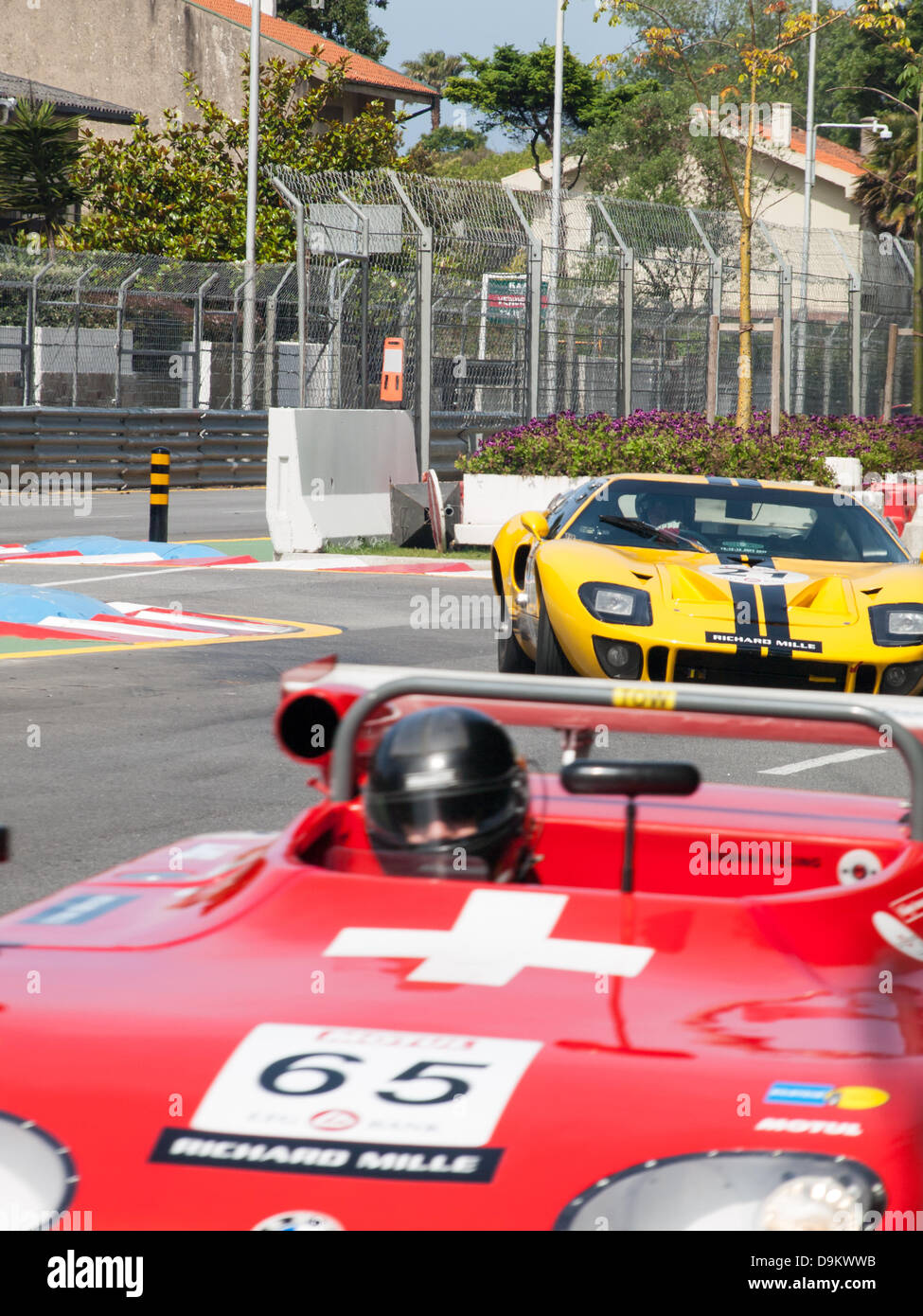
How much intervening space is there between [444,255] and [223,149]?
21.5 metres

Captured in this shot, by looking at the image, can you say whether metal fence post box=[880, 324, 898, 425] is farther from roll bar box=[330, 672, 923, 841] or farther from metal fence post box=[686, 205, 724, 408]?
roll bar box=[330, 672, 923, 841]

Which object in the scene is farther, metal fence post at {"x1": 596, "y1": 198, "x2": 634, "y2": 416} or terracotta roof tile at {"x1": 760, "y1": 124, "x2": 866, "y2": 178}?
terracotta roof tile at {"x1": 760, "y1": 124, "x2": 866, "y2": 178}

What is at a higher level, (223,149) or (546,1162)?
(223,149)

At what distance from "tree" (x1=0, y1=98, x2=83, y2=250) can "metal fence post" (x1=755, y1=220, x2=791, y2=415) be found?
16483 mm

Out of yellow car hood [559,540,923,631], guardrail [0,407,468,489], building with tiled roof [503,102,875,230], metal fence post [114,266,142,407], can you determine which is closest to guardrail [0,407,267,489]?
guardrail [0,407,468,489]

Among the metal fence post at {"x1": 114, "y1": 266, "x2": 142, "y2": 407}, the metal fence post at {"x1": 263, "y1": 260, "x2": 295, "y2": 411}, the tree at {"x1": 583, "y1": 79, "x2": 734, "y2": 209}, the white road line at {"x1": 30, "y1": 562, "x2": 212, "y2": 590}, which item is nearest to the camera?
the white road line at {"x1": 30, "y1": 562, "x2": 212, "y2": 590}

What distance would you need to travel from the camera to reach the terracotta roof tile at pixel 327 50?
53.9 metres

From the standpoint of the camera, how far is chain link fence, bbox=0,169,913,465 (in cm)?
2058

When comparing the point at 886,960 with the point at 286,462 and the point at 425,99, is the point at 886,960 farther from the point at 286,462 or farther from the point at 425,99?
the point at 425,99

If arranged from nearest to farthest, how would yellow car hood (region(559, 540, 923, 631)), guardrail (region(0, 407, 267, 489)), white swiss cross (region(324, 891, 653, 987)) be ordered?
white swiss cross (region(324, 891, 653, 987)) → yellow car hood (region(559, 540, 923, 631)) → guardrail (region(0, 407, 267, 489))

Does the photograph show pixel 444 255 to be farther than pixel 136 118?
No

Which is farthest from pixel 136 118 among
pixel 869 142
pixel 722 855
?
pixel 722 855

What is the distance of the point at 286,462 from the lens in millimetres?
17172

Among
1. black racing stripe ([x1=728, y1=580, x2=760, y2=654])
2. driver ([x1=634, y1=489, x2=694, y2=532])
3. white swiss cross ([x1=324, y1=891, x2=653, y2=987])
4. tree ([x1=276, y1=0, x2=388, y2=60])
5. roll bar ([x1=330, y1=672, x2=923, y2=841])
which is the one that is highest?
tree ([x1=276, y1=0, x2=388, y2=60])
